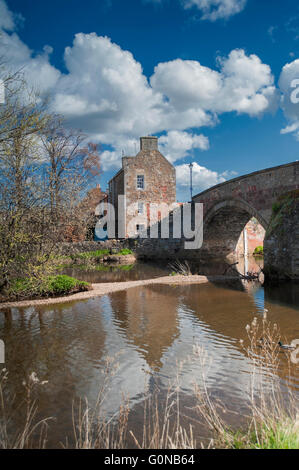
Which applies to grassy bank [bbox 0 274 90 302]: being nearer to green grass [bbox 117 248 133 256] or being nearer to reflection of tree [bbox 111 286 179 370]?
reflection of tree [bbox 111 286 179 370]

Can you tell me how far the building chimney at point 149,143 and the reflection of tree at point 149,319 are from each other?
758 inches

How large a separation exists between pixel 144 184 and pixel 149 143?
12.0 feet

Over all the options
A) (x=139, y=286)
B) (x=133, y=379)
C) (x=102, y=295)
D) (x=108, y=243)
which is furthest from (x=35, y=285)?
(x=108, y=243)

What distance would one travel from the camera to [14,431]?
329 cm

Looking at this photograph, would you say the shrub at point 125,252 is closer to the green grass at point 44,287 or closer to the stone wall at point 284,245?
the green grass at point 44,287

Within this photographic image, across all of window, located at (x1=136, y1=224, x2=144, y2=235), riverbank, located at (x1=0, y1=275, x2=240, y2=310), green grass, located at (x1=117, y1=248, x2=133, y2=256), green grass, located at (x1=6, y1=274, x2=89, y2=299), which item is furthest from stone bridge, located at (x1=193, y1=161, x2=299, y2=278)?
green grass, located at (x1=6, y1=274, x2=89, y2=299)

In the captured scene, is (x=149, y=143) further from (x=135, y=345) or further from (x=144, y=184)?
(x=135, y=345)

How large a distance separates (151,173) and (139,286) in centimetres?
1755

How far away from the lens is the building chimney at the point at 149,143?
1118 inches

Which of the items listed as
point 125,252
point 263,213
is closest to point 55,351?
point 263,213

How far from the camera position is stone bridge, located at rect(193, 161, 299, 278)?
38.5ft

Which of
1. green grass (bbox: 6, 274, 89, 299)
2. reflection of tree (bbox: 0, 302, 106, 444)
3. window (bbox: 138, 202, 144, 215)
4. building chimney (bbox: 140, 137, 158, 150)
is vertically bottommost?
reflection of tree (bbox: 0, 302, 106, 444)

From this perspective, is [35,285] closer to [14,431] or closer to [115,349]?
[115,349]

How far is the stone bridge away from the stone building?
13.5 ft
